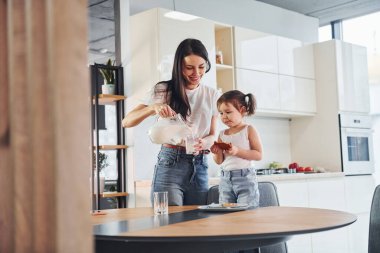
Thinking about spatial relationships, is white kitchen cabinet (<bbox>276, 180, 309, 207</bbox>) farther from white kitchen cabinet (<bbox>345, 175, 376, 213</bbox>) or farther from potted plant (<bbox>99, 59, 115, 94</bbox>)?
potted plant (<bbox>99, 59, 115, 94</bbox>)

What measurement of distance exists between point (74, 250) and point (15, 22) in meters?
0.27

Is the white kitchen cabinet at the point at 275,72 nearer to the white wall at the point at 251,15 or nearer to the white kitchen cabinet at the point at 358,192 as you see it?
the white wall at the point at 251,15

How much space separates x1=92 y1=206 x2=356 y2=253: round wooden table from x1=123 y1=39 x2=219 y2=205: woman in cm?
59

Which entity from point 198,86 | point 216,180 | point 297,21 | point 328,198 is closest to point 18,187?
point 198,86

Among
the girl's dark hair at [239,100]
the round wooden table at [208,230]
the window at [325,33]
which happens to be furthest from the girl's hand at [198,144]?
the window at [325,33]

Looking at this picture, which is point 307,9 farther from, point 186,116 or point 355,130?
point 186,116

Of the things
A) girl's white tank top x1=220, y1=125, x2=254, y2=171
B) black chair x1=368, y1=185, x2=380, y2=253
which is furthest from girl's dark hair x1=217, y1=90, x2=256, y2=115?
black chair x1=368, y1=185, x2=380, y2=253

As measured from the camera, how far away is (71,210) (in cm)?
56

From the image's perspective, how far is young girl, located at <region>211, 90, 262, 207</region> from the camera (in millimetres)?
2434

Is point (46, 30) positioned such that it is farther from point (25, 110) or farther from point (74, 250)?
point (74, 250)

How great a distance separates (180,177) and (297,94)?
3059 mm

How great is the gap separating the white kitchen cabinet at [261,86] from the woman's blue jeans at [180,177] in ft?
7.27

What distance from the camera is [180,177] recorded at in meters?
2.32

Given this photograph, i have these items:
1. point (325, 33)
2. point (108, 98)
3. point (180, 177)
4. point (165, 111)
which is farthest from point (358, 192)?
point (165, 111)
